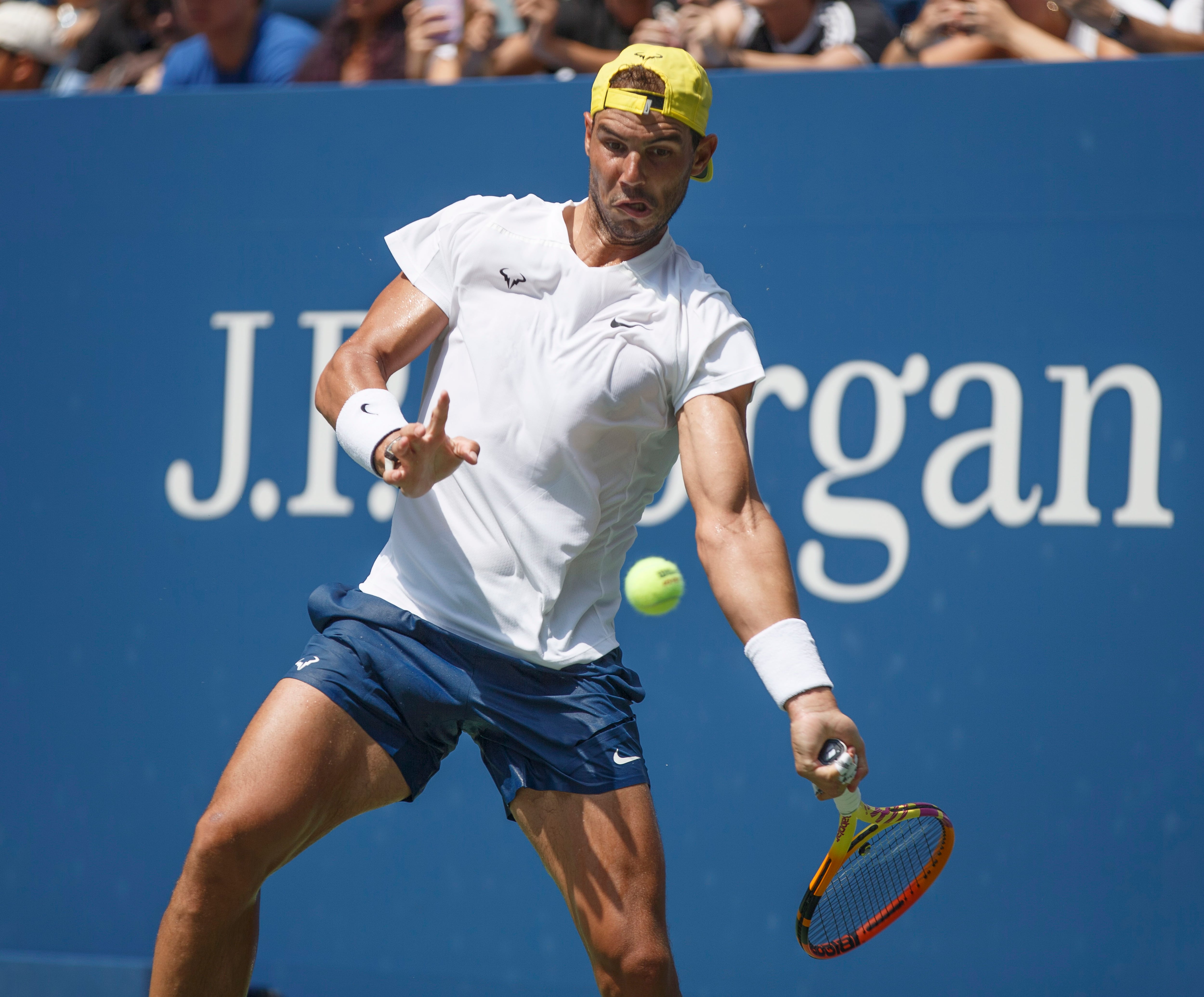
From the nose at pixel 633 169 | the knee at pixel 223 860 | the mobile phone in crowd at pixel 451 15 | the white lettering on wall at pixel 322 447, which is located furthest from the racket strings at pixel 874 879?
the mobile phone in crowd at pixel 451 15

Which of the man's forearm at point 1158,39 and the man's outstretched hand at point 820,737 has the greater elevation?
the man's forearm at point 1158,39

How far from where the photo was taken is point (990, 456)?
352 centimetres

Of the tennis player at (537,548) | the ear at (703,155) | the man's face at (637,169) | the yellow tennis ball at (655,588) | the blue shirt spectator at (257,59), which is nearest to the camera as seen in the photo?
the tennis player at (537,548)

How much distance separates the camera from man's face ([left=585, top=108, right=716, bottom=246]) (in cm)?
237

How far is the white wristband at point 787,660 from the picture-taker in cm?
213

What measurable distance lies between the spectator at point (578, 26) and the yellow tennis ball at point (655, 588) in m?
1.76

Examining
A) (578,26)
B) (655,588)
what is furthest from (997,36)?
(655,588)

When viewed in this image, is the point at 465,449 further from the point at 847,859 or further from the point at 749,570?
the point at 847,859

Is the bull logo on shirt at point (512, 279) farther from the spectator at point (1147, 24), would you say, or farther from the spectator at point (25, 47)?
the spectator at point (25, 47)

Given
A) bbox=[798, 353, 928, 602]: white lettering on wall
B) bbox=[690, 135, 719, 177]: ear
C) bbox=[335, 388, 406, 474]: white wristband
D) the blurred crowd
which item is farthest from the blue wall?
bbox=[335, 388, 406, 474]: white wristband

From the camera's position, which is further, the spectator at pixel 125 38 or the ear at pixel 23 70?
the ear at pixel 23 70

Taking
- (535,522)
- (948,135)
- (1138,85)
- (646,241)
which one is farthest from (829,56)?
(535,522)

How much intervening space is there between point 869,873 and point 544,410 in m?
1.04

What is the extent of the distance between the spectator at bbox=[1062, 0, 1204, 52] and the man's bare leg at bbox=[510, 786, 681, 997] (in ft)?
8.13
